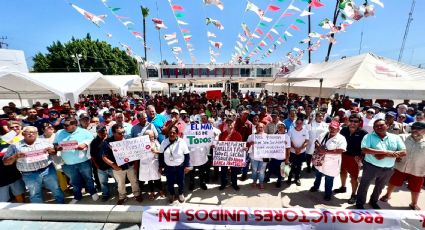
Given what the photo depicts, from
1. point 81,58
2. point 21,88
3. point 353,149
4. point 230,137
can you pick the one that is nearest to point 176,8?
point 230,137

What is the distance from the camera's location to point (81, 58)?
31.6m

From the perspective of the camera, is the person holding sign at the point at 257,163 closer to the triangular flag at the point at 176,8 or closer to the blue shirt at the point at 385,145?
the blue shirt at the point at 385,145

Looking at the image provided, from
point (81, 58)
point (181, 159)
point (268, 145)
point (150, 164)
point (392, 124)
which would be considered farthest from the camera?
point (81, 58)

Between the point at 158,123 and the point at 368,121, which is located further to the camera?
the point at 368,121

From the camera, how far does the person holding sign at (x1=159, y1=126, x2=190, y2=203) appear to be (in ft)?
13.2

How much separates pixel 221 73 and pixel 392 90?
39876 mm

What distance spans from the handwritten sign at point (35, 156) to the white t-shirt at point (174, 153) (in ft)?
7.38

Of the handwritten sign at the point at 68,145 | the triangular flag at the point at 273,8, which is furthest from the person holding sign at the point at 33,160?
the triangular flag at the point at 273,8

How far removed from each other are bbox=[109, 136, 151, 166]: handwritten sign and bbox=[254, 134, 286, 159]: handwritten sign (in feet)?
8.23

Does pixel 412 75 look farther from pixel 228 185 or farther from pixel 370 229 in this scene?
pixel 228 185

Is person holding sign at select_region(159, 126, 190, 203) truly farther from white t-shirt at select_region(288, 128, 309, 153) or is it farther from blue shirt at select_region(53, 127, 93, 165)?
white t-shirt at select_region(288, 128, 309, 153)

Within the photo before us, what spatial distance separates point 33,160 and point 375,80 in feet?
35.7

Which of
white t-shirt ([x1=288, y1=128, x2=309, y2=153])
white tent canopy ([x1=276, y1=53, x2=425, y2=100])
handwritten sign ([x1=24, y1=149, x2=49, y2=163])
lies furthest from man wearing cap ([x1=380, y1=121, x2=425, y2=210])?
handwritten sign ([x1=24, y1=149, x2=49, y2=163])

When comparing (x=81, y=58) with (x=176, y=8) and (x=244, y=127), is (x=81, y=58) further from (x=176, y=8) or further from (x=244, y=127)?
(x=244, y=127)
